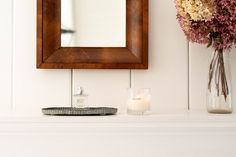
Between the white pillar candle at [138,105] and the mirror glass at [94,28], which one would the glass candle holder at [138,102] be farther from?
the mirror glass at [94,28]

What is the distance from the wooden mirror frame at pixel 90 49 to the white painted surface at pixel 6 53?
9 centimetres

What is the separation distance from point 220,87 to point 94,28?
14.8 inches

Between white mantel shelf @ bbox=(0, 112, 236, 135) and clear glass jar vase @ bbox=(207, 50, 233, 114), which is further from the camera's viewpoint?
clear glass jar vase @ bbox=(207, 50, 233, 114)

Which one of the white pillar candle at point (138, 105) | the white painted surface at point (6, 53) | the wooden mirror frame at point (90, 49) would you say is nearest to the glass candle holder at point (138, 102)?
the white pillar candle at point (138, 105)

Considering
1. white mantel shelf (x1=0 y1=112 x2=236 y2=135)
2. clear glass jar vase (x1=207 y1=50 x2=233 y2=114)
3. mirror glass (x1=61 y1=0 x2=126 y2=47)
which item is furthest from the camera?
mirror glass (x1=61 y1=0 x2=126 y2=47)

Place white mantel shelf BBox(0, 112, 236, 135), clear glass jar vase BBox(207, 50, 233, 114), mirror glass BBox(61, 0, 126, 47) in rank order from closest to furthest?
white mantel shelf BBox(0, 112, 236, 135), clear glass jar vase BBox(207, 50, 233, 114), mirror glass BBox(61, 0, 126, 47)

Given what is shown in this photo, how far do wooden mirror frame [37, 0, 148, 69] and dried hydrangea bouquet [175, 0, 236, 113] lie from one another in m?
0.14

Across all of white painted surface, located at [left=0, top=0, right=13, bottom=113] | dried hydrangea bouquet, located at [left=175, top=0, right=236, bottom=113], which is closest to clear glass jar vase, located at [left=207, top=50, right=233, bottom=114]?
dried hydrangea bouquet, located at [left=175, top=0, right=236, bottom=113]

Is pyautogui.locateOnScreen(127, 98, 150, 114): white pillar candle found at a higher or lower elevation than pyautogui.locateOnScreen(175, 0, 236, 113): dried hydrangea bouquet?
lower

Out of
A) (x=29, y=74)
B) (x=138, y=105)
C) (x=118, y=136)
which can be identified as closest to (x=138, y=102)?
(x=138, y=105)

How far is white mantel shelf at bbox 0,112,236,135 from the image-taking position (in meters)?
0.97

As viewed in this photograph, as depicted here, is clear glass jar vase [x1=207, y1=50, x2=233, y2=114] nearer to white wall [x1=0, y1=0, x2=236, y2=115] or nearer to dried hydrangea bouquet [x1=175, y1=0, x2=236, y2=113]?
dried hydrangea bouquet [x1=175, y1=0, x2=236, y2=113]

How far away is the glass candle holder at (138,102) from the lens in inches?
41.3

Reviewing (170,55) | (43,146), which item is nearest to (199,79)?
(170,55)
